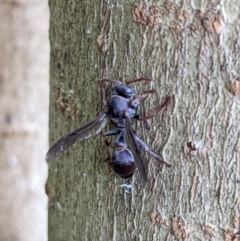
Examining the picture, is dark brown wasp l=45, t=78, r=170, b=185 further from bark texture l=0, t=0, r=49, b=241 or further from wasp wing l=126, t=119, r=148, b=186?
bark texture l=0, t=0, r=49, b=241

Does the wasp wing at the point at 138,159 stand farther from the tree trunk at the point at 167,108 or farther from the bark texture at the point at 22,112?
the bark texture at the point at 22,112

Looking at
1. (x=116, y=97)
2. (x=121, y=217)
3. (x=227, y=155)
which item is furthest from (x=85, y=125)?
(x=227, y=155)

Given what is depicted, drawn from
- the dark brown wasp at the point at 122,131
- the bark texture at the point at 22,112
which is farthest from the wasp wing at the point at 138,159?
the bark texture at the point at 22,112

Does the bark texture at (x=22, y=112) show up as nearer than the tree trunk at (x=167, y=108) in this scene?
No

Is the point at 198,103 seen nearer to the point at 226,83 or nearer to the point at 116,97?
the point at 226,83

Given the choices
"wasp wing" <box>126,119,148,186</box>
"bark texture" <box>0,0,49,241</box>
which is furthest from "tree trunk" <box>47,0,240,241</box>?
"bark texture" <box>0,0,49,241</box>

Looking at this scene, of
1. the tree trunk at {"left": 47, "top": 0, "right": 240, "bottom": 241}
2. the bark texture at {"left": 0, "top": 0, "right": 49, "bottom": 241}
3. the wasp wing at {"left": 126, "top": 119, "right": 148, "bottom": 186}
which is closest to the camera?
the tree trunk at {"left": 47, "top": 0, "right": 240, "bottom": 241}
